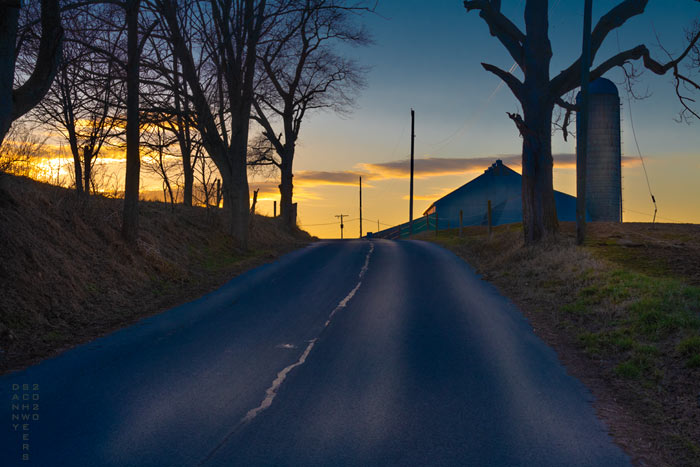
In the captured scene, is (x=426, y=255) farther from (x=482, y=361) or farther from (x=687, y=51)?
(x=482, y=361)

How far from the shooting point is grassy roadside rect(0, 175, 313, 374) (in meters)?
9.48

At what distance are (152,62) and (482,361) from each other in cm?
1710

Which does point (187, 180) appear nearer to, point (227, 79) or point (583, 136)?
point (227, 79)

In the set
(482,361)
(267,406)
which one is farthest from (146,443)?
(482,361)

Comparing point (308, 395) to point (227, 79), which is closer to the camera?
point (308, 395)

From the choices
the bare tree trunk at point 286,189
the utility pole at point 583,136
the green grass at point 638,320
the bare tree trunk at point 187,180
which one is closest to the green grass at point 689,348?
the green grass at point 638,320

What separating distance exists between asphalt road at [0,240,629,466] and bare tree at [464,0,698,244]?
9225 mm

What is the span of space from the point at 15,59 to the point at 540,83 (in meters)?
16.3

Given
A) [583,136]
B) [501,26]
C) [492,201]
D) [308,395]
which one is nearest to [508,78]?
[501,26]

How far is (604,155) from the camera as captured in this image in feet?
95.0

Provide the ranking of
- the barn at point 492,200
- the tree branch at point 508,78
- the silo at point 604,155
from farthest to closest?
the barn at point 492,200, the silo at point 604,155, the tree branch at point 508,78

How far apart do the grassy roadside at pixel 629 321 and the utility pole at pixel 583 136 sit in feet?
2.80

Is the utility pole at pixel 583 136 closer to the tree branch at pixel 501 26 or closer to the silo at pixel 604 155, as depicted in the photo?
the tree branch at pixel 501 26

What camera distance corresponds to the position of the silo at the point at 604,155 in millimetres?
29000
